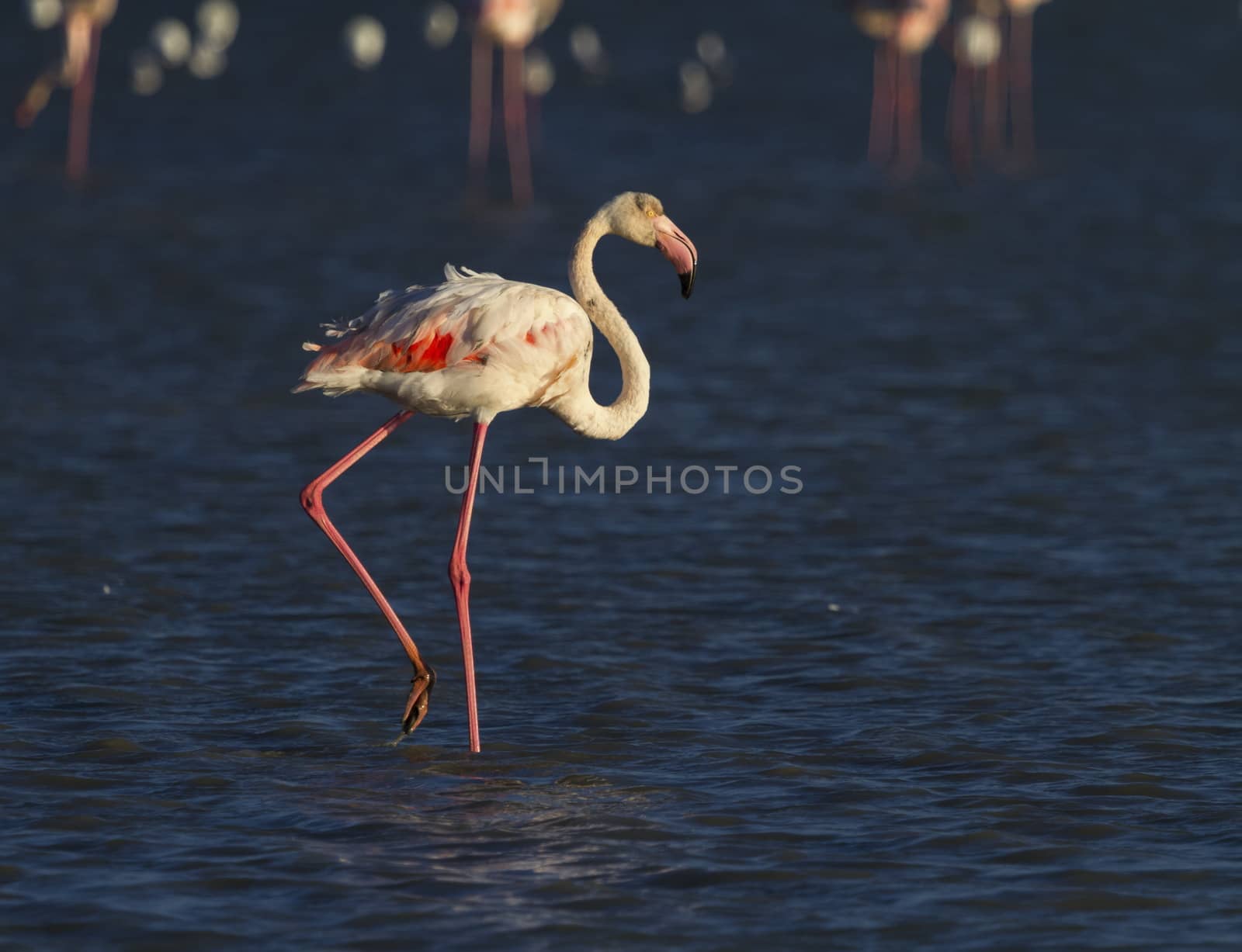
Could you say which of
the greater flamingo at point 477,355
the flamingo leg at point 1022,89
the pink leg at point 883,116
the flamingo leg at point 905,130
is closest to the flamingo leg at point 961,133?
the flamingo leg at point 905,130

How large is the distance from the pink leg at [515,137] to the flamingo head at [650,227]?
10812 millimetres

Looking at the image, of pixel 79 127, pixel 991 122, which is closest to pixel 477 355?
pixel 79 127

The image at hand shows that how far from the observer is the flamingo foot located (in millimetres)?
5832

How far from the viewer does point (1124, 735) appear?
19.4 feet

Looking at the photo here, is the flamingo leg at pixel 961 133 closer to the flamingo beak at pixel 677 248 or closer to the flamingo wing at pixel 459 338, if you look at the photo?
the flamingo beak at pixel 677 248

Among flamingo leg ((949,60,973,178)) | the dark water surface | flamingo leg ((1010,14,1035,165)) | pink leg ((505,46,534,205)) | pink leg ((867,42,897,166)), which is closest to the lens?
the dark water surface

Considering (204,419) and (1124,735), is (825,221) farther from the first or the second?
(1124,735)

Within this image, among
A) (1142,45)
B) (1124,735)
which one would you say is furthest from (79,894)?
(1142,45)

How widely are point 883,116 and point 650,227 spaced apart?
14.7m

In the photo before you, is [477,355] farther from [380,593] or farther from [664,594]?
[664,594]

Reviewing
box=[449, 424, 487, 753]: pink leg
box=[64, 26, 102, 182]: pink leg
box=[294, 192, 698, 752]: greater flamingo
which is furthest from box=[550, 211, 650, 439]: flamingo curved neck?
box=[64, 26, 102, 182]: pink leg

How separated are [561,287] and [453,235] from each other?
270 cm

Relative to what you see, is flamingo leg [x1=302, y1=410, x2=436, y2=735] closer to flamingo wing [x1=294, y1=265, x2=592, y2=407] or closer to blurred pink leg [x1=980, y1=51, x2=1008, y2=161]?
flamingo wing [x1=294, y1=265, x2=592, y2=407]

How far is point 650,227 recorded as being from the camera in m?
6.19
